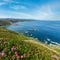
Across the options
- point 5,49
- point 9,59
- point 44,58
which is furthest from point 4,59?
point 44,58

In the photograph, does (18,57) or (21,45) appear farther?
(21,45)

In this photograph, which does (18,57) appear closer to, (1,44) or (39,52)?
(39,52)

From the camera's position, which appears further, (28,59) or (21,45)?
(21,45)

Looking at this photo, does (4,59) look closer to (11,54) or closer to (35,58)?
(11,54)

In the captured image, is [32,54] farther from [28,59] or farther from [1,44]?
[1,44]

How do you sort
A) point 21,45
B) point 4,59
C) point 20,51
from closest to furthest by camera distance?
point 4,59
point 20,51
point 21,45

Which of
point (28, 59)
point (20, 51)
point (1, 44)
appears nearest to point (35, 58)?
point (28, 59)

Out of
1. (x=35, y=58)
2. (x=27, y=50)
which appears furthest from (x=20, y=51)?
(x=35, y=58)

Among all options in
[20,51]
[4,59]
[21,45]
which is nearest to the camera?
[4,59]
